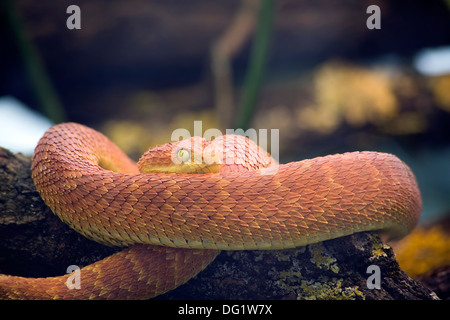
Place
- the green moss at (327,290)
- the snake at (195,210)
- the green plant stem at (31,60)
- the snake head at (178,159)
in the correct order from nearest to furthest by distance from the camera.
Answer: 1. the snake at (195,210)
2. the green moss at (327,290)
3. the snake head at (178,159)
4. the green plant stem at (31,60)

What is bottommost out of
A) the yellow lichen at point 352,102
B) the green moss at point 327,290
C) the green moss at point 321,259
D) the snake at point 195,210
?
the green moss at point 327,290

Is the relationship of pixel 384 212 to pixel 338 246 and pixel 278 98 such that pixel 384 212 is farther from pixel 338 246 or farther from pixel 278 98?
pixel 278 98

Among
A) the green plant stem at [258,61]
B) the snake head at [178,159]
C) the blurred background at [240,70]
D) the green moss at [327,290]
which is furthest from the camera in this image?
the blurred background at [240,70]

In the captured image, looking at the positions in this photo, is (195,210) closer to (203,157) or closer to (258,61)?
(203,157)

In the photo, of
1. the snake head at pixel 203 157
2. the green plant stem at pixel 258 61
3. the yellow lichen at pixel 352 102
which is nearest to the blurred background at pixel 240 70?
the yellow lichen at pixel 352 102

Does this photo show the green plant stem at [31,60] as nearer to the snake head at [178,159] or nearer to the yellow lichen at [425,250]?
the snake head at [178,159]

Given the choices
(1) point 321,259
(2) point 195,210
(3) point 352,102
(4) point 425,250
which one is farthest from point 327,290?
(3) point 352,102

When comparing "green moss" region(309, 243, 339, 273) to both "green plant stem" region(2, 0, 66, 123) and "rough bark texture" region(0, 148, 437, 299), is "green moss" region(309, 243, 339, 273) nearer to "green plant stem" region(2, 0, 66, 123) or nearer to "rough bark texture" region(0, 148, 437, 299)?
"rough bark texture" region(0, 148, 437, 299)
